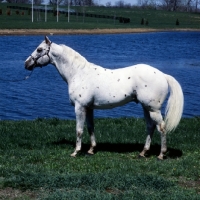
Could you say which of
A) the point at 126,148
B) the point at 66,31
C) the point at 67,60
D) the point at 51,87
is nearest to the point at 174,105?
the point at 126,148

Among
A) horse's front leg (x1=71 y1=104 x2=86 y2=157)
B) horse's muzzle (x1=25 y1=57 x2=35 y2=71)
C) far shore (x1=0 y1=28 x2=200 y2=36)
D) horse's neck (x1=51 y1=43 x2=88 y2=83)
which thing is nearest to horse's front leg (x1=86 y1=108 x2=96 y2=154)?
horse's front leg (x1=71 y1=104 x2=86 y2=157)

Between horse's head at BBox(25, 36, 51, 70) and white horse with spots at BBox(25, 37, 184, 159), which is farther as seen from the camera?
horse's head at BBox(25, 36, 51, 70)

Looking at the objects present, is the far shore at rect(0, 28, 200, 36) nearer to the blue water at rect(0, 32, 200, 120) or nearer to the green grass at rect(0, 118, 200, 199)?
the blue water at rect(0, 32, 200, 120)

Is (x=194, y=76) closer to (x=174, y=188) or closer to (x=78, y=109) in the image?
(x=78, y=109)

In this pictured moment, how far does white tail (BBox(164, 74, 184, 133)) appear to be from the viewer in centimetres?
1016

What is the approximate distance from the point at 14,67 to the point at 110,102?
2580cm

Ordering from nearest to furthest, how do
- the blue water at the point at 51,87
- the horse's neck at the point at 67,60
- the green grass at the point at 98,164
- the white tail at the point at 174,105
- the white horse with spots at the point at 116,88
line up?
the green grass at the point at 98,164
the white horse with spots at the point at 116,88
the white tail at the point at 174,105
the horse's neck at the point at 67,60
the blue water at the point at 51,87

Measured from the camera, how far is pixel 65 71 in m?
10.5

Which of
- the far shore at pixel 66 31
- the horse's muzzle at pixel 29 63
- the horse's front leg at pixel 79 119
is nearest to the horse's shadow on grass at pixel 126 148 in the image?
the horse's front leg at pixel 79 119

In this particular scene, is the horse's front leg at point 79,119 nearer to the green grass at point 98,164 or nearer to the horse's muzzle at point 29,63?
the green grass at point 98,164

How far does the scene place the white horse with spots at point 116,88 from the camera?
9969mm

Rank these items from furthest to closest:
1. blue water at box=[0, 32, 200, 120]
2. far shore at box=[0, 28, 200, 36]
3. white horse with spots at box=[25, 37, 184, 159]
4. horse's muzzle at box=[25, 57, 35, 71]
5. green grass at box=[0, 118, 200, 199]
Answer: far shore at box=[0, 28, 200, 36] → blue water at box=[0, 32, 200, 120] → horse's muzzle at box=[25, 57, 35, 71] → white horse with spots at box=[25, 37, 184, 159] → green grass at box=[0, 118, 200, 199]

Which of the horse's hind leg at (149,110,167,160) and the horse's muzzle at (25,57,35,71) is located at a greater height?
the horse's muzzle at (25,57,35,71)

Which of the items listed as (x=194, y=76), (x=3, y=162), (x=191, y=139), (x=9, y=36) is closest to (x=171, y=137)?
(x=191, y=139)
